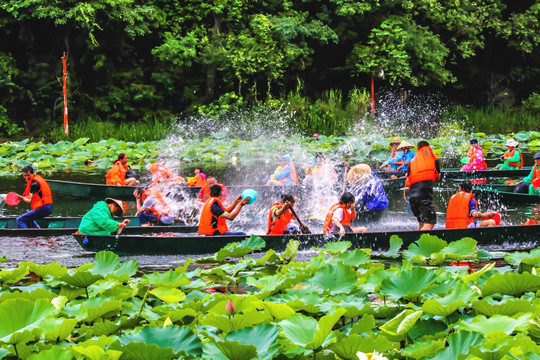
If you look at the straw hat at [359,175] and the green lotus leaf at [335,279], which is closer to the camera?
the green lotus leaf at [335,279]

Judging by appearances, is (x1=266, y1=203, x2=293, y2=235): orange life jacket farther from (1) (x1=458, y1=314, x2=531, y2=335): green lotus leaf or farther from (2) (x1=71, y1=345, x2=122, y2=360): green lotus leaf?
(2) (x1=71, y1=345, x2=122, y2=360): green lotus leaf

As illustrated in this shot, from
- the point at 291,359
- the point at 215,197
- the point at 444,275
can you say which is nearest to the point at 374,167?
the point at 215,197

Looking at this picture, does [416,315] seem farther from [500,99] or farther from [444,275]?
[500,99]

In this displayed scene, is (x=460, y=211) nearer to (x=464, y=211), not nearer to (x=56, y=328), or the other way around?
(x=464, y=211)

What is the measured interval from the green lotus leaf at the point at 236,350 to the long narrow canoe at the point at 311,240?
18.8 feet

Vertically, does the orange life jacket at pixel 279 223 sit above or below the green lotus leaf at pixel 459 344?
below

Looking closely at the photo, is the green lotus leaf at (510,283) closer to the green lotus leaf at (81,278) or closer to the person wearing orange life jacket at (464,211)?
the green lotus leaf at (81,278)

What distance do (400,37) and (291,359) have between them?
26.3m

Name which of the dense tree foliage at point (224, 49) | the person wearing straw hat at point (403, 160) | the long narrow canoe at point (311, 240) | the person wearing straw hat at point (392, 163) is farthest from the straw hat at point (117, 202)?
the dense tree foliage at point (224, 49)

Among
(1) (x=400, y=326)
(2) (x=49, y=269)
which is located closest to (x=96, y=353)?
(1) (x=400, y=326)

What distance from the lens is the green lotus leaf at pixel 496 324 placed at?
3.18 metres

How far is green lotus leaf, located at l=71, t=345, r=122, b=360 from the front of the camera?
2764mm

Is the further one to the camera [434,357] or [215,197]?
[215,197]

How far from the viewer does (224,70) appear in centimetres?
2698
